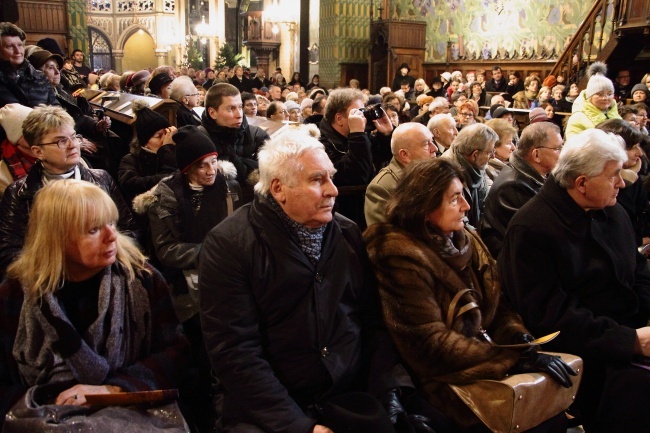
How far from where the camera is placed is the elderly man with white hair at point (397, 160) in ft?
10.0

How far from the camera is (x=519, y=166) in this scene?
128 inches

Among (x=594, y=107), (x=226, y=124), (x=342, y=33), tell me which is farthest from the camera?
(x=342, y=33)

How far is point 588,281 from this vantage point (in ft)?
7.96

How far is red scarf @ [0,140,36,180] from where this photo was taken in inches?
122

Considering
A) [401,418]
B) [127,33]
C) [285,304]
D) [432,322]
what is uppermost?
[127,33]

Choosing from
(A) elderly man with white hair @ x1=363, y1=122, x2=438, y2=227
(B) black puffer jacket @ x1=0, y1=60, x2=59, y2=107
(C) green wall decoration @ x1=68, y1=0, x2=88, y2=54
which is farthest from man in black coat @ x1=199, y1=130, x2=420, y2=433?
(C) green wall decoration @ x1=68, y1=0, x2=88, y2=54

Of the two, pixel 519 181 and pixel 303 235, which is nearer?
pixel 303 235

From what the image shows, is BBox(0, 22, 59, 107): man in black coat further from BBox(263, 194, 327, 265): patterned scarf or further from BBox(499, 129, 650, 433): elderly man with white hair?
BBox(499, 129, 650, 433): elderly man with white hair

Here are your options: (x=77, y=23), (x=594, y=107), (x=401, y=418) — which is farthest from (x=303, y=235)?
(x=77, y=23)

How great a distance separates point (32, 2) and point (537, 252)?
12.9 meters

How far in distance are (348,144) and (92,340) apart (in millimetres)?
2192

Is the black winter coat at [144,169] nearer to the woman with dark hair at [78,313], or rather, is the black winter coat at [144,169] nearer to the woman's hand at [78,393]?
the woman with dark hair at [78,313]

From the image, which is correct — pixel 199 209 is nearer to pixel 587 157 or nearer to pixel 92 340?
pixel 92 340

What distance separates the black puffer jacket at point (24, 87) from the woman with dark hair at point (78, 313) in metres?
2.91
